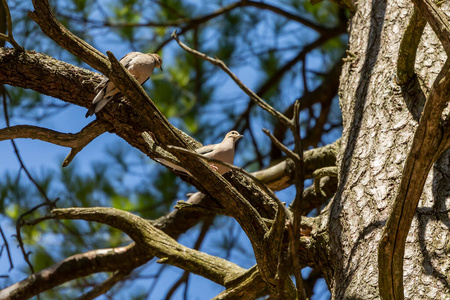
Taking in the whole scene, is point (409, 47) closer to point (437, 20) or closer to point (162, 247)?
point (437, 20)

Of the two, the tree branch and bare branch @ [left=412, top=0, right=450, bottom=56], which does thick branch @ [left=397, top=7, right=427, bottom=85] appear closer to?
bare branch @ [left=412, top=0, right=450, bottom=56]

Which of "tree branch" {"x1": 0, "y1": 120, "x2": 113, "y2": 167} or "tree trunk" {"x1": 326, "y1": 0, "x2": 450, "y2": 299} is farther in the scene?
"tree branch" {"x1": 0, "y1": 120, "x2": 113, "y2": 167}

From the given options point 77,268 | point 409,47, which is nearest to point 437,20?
point 409,47

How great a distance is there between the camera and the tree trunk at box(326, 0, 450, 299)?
1938 millimetres

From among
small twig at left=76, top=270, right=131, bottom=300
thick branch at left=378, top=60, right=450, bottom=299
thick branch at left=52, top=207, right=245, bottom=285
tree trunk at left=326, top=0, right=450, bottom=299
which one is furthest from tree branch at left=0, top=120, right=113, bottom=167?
thick branch at left=378, top=60, right=450, bottom=299

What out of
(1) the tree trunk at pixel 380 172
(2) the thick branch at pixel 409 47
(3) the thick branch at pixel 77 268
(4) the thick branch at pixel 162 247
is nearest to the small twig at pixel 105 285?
(3) the thick branch at pixel 77 268

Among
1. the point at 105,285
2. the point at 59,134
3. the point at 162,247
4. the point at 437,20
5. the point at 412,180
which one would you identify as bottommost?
the point at 412,180

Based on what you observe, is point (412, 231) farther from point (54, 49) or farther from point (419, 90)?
point (54, 49)

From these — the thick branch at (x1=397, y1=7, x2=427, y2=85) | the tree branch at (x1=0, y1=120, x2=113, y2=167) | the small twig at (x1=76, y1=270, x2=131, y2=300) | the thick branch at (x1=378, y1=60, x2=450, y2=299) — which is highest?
the thick branch at (x1=397, y1=7, x2=427, y2=85)

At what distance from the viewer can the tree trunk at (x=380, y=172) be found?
1.94 meters

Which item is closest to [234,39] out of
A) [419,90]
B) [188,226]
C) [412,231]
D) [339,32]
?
[339,32]

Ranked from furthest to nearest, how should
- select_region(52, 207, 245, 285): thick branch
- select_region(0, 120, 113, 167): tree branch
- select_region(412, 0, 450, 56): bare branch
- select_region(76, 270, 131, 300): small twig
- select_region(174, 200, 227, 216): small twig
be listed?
select_region(76, 270, 131, 300): small twig, select_region(52, 207, 245, 285): thick branch, select_region(0, 120, 113, 167): tree branch, select_region(174, 200, 227, 216): small twig, select_region(412, 0, 450, 56): bare branch

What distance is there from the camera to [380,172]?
2266 mm

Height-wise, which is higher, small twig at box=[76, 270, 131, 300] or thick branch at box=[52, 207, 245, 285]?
small twig at box=[76, 270, 131, 300]
